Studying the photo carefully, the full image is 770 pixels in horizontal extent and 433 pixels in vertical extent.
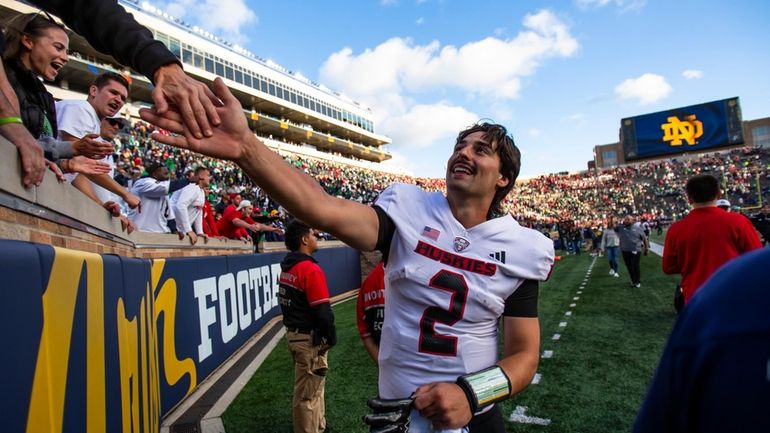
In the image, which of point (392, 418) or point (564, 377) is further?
point (564, 377)

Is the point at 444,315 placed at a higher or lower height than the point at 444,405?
higher

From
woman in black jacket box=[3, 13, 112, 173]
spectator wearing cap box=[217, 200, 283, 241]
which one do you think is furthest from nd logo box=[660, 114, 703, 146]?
woman in black jacket box=[3, 13, 112, 173]

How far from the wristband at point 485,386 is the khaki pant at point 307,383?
2868mm

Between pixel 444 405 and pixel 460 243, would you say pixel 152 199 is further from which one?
pixel 444 405

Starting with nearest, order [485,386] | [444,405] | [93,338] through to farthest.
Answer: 1. [444,405]
2. [485,386]
3. [93,338]

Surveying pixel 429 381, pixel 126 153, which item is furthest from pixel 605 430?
pixel 126 153

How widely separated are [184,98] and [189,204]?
6.65 metres

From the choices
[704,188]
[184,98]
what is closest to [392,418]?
[184,98]

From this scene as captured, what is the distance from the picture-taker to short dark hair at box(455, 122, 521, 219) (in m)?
2.32

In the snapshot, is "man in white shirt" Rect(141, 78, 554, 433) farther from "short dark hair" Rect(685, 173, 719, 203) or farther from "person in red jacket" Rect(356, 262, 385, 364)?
"short dark hair" Rect(685, 173, 719, 203)

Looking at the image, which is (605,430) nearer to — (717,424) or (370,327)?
(370,327)

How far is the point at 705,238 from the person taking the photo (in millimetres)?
4395

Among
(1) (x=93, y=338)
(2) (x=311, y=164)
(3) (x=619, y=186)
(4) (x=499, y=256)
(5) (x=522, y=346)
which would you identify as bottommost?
(5) (x=522, y=346)

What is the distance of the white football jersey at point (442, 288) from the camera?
195cm
